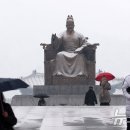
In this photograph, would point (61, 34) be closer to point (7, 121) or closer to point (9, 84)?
point (7, 121)

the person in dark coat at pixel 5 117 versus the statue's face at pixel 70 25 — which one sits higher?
the statue's face at pixel 70 25

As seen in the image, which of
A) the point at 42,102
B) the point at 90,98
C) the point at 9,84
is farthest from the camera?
the point at 42,102

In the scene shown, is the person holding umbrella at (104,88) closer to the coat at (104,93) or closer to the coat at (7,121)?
the coat at (104,93)

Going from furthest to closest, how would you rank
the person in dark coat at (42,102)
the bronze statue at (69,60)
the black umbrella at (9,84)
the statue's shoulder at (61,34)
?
1. the statue's shoulder at (61,34)
2. the bronze statue at (69,60)
3. the person in dark coat at (42,102)
4. the black umbrella at (9,84)

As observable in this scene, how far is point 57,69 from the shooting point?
17578 millimetres

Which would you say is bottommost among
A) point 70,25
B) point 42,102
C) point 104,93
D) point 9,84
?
point 42,102

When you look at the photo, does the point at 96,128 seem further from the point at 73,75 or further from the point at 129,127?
the point at 73,75

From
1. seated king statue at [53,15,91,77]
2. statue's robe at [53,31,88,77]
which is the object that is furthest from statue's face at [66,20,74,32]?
statue's robe at [53,31,88,77]

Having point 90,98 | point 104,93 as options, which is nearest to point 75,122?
point 104,93

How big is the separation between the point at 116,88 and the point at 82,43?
1823 cm

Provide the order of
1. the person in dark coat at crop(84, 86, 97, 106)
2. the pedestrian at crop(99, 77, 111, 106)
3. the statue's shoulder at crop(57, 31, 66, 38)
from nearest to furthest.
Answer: the pedestrian at crop(99, 77, 111, 106) → the person in dark coat at crop(84, 86, 97, 106) → the statue's shoulder at crop(57, 31, 66, 38)

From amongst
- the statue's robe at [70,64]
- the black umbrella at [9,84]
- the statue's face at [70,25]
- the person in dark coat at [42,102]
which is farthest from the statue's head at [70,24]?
the black umbrella at [9,84]

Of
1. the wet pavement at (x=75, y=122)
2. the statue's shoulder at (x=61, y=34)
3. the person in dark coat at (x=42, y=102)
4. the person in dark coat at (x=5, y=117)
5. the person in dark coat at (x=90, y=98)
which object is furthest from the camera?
the statue's shoulder at (x=61, y=34)

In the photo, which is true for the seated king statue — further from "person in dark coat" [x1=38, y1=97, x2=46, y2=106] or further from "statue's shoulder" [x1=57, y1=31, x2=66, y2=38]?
"person in dark coat" [x1=38, y1=97, x2=46, y2=106]
